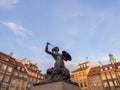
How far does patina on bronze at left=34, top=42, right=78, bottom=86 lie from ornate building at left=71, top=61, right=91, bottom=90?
41999mm

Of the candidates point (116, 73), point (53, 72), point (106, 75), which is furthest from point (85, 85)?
point (53, 72)

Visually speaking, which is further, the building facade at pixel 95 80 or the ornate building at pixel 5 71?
the building facade at pixel 95 80

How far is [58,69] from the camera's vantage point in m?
8.95

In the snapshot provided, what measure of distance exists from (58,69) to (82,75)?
4390 cm

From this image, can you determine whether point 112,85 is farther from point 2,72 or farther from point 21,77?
point 2,72

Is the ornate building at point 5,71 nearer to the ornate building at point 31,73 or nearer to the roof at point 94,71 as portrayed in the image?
the ornate building at point 31,73

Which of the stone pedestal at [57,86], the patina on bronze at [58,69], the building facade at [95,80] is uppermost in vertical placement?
the building facade at [95,80]

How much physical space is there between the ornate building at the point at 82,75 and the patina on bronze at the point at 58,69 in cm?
4200

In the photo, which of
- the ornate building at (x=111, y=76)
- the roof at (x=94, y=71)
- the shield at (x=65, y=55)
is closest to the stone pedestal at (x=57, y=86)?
the shield at (x=65, y=55)

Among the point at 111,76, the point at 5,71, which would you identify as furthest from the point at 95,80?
the point at 5,71

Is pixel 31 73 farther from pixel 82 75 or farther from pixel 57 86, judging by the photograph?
pixel 57 86

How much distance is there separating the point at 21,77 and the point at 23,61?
9086mm

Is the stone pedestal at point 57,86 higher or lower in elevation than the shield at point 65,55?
lower

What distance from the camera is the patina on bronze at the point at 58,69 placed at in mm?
8500
